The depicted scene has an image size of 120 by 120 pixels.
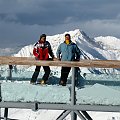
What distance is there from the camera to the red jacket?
36.5 ft

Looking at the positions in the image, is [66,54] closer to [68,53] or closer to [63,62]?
[68,53]

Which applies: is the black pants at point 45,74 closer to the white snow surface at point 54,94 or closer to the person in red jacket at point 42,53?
the person in red jacket at point 42,53

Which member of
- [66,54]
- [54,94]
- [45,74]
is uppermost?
[66,54]

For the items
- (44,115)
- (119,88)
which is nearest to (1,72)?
(119,88)

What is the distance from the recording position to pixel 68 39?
10.9 meters

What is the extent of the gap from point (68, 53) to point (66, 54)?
0.05 metres

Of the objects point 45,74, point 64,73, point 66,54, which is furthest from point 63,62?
point 45,74

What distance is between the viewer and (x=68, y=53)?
426 inches

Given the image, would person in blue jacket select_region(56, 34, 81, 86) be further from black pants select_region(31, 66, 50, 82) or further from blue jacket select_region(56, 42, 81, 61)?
black pants select_region(31, 66, 50, 82)

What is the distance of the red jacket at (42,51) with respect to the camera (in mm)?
11129

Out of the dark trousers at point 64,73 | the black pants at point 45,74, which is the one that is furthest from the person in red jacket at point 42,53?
the dark trousers at point 64,73

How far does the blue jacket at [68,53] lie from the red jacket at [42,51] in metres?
0.27

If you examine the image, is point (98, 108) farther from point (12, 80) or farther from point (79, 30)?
point (79, 30)

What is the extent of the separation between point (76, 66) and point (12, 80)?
5.78 feet
